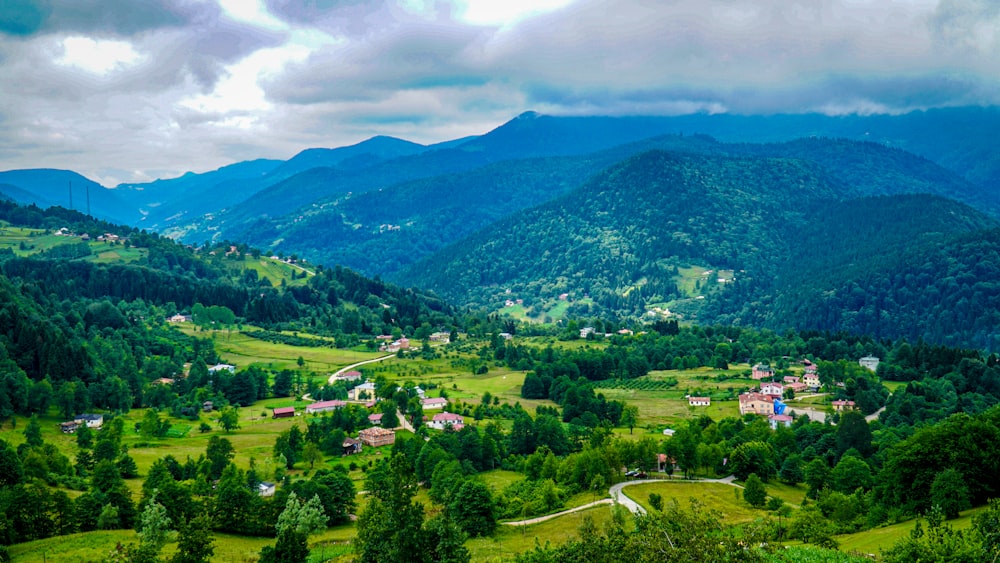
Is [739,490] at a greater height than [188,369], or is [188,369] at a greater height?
[188,369]

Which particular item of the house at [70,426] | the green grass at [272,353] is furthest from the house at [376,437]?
the green grass at [272,353]

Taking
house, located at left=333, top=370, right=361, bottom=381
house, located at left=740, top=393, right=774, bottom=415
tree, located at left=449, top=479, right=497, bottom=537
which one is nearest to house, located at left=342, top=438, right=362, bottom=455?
tree, located at left=449, top=479, right=497, bottom=537

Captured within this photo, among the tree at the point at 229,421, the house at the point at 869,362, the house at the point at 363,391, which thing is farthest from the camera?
the house at the point at 869,362

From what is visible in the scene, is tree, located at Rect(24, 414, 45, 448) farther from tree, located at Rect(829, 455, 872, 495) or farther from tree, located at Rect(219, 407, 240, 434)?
tree, located at Rect(829, 455, 872, 495)

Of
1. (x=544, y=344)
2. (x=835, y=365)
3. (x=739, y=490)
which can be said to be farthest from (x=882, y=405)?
(x=544, y=344)

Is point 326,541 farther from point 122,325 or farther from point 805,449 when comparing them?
point 122,325

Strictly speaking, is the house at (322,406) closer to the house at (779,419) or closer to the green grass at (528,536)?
the green grass at (528,536)
